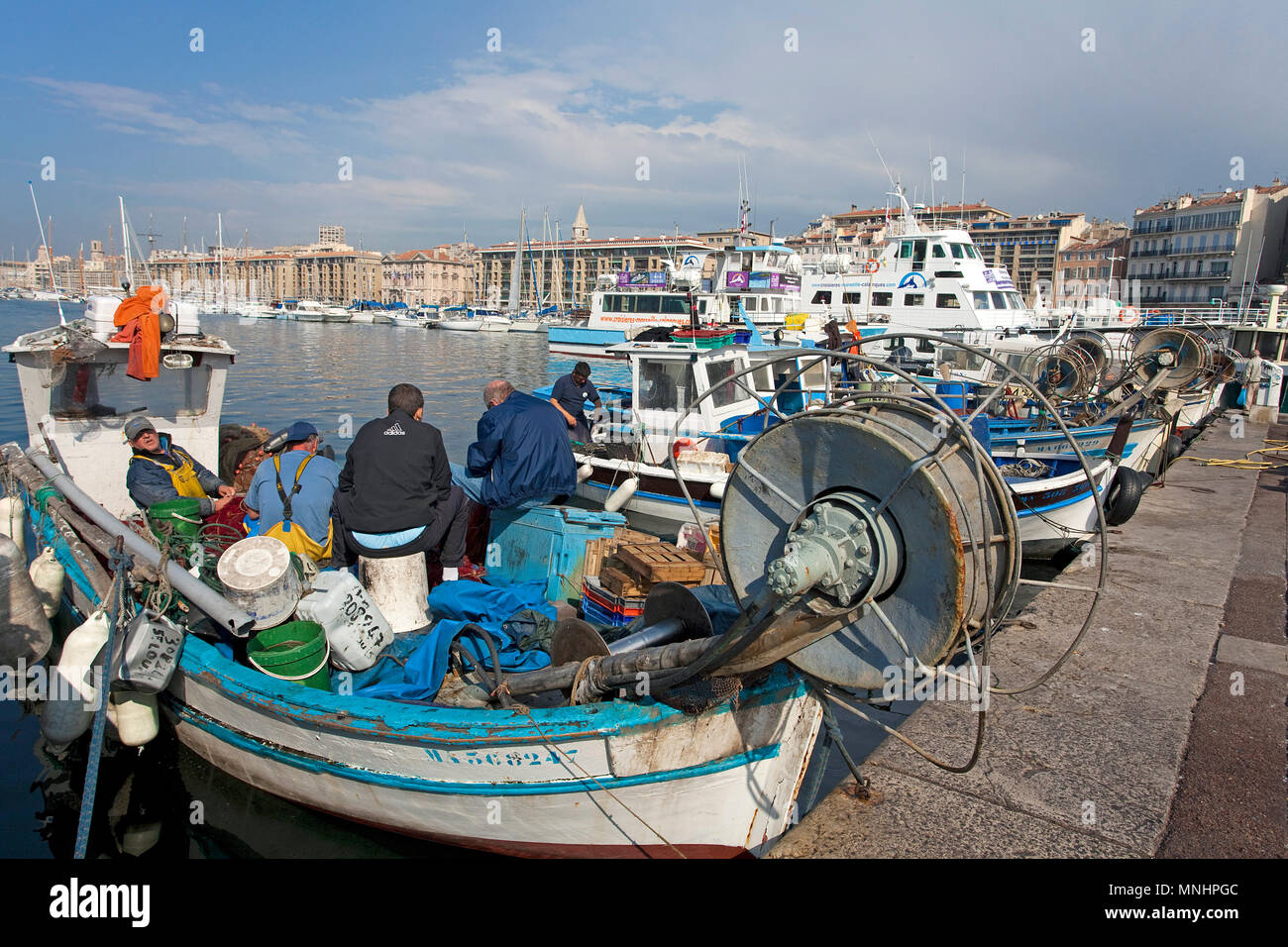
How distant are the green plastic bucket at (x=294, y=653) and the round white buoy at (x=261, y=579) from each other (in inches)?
3.6

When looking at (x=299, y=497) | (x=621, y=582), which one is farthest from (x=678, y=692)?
(x=299, y=497)

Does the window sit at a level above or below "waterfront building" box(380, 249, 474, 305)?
below

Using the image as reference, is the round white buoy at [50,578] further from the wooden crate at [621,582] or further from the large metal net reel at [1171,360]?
the large metal net reel at [1171,360]

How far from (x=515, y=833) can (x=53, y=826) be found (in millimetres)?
3716

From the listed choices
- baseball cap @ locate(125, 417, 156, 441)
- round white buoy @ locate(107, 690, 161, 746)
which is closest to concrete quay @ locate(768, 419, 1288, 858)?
round white buoy @ locate(107, 690, 161, 746)

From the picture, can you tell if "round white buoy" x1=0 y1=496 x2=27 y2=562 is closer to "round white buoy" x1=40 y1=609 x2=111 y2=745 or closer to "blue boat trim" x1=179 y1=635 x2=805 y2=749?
"round white buoy" x1=40 y1=609 x2=111 y2=745

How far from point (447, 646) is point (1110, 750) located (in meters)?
3.88

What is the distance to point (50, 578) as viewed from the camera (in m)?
6.64

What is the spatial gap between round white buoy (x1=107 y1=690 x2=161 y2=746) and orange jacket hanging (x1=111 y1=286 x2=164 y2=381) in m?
3.77

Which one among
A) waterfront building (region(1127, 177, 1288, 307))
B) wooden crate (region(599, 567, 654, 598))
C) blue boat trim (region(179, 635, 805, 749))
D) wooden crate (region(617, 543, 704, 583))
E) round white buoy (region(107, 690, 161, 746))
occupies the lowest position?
round white buoy (region(107, 690, 161, 746))

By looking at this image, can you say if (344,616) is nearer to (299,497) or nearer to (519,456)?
(299,497)

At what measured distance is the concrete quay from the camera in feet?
12.1

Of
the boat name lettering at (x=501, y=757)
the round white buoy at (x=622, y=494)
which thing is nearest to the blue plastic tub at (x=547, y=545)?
the boat name lettering at (x=501, y=757)
